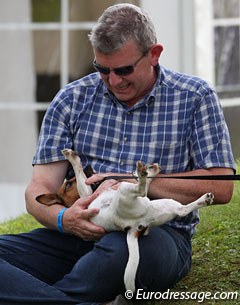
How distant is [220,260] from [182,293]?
44 cm

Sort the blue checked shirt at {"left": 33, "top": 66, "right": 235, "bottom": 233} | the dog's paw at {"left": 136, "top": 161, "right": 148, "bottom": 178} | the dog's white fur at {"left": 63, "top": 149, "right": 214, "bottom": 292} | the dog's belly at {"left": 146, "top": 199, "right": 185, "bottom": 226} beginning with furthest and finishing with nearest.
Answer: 1. the blue checked shirt at {"left": 33, "top": 66, "right": 235, "bottom": 233}
2. the dog's belly at {"left": 146, "top": 199, "right": 185, "bottom": 226}
3. the dog's white fur at {"left": 63, "top": 149, "right": 214, "bottom": 292}
4. the dog's paw at {"left": 136, "top": 161, "right": 148, "bottom": 178}

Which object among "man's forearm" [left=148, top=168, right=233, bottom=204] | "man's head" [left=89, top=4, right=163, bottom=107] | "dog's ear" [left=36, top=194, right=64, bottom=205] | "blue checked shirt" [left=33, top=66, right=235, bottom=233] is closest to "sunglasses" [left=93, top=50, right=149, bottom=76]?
"man's head" [left=89, top=4, right=163, bottom=107]

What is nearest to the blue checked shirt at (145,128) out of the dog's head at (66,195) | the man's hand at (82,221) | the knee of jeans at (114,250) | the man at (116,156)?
the man at (116,156)

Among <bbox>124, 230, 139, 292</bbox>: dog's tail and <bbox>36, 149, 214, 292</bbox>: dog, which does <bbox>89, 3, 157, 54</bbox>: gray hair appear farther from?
<bbox>124, 230, 139, 292</bbox>: dog's tail

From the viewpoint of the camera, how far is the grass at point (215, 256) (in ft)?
13.3

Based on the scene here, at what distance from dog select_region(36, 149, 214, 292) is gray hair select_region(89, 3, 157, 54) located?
21.7 inches

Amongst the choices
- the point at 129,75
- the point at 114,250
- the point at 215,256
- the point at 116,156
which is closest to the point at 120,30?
the point at 129,75

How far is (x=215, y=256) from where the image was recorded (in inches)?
176

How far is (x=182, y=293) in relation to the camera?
4027 mm

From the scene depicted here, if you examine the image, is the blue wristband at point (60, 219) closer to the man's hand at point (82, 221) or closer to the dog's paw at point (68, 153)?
the man's hand at point (82, 221)

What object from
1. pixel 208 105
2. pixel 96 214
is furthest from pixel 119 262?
pixel 208 105

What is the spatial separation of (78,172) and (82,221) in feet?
0.87

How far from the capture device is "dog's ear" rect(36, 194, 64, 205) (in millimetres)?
4035

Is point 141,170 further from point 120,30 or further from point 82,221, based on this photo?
point 120,30
